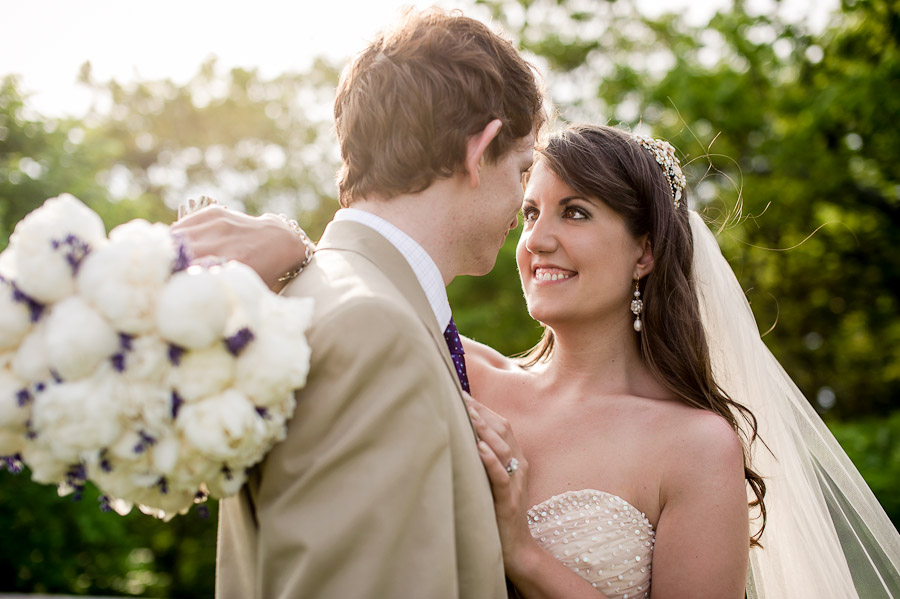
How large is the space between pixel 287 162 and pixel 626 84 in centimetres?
646

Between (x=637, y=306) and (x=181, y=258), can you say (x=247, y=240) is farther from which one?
(x=637, y=306)

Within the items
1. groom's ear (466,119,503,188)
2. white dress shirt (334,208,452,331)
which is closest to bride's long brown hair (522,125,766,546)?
groom's ear (466,119,503,188)

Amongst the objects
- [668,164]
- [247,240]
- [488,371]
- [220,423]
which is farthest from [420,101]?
[488,371]

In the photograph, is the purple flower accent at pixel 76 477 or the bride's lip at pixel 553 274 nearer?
the purple flower accent at pixel 76 477

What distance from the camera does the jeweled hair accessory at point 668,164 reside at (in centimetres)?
359

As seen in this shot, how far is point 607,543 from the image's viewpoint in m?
3.03

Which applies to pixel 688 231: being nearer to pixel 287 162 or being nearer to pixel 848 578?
pixel 848 578

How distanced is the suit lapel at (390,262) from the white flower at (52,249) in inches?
29.2

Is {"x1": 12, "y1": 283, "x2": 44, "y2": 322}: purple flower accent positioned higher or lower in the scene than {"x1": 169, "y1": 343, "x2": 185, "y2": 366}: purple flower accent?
higher

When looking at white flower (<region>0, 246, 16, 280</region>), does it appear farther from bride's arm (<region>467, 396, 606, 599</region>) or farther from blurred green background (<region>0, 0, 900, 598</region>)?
blurred green background (<region>0, 0, 900, 598</region>)

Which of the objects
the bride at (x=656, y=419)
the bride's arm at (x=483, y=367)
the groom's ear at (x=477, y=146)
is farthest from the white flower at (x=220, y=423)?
the bride's arm at (x=483, y=367)

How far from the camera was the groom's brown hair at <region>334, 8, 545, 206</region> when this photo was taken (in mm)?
2297

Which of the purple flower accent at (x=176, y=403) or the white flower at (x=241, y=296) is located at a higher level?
the white flower at (x=241, y=296)

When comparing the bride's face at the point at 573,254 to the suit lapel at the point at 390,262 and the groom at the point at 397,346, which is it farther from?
the suit lapel at the point at 390,262
